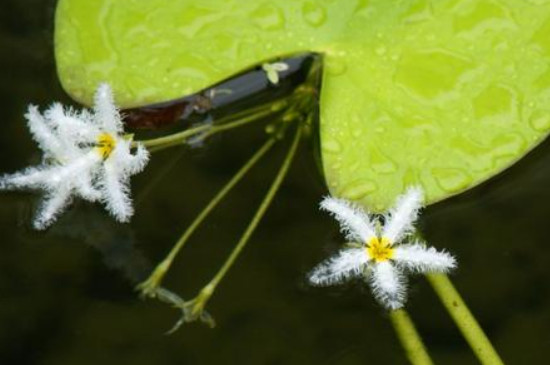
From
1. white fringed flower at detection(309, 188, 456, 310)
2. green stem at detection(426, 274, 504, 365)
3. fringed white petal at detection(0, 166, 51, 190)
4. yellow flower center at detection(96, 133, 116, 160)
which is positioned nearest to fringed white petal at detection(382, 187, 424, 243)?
white fringed flower at detection(309, 188, 456, 310)

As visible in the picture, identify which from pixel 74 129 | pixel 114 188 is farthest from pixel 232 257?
pixel 74 129

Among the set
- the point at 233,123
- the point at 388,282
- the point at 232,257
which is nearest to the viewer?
the point at 388,282

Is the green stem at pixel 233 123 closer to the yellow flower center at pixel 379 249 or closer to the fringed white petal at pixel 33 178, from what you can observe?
the fringed white petal at pixel 33 178

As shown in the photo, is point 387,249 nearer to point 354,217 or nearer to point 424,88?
point 354,217

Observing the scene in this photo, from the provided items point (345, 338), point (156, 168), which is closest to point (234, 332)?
point (345, 338)

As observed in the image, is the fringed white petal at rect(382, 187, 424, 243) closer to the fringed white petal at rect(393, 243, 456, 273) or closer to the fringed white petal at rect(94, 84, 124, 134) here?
the fringed white petal at rect(393, 243, 456, 273)

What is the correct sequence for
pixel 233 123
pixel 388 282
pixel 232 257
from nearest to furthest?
pixel 388 282
pixel 232 257
pixel 233 123

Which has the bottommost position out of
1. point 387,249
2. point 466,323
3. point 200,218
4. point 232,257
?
point 466,323
